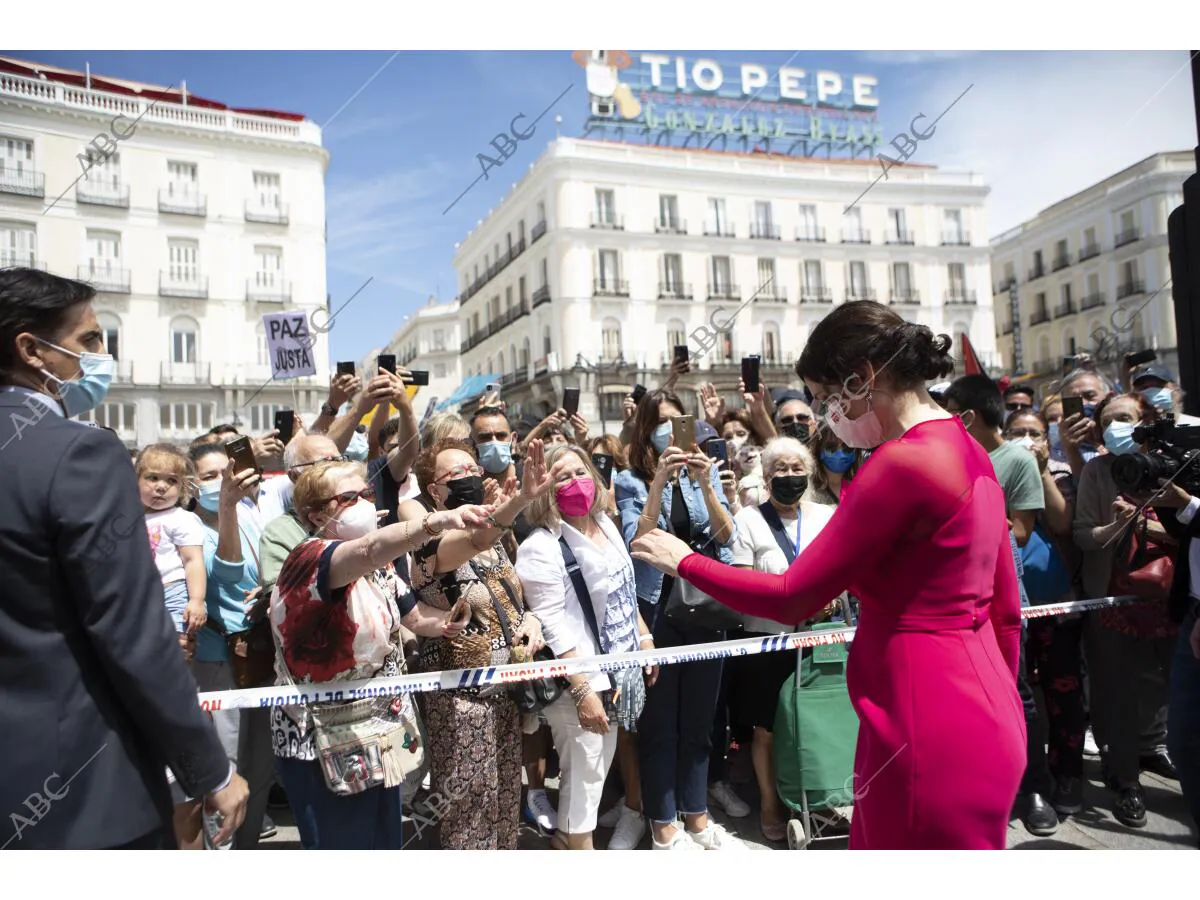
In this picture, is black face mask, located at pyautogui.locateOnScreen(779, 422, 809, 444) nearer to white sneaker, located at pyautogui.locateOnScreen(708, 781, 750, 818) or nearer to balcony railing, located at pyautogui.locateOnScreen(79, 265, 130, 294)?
white sneaker, located at pyautogui.locateOnScreen(708, 781, 750, 818)

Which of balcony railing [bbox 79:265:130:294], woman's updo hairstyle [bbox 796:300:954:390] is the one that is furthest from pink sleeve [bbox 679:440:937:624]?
balcony railing [bbox 79:265:130:294]

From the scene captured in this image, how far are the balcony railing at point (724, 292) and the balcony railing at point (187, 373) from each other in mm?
25151

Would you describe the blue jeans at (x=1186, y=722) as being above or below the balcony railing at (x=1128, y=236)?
below

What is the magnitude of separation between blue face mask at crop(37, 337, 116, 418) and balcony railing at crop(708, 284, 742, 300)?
3486cm

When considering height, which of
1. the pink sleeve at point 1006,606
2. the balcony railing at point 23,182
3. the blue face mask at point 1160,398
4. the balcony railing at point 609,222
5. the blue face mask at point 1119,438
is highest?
the balcony railing at point 609,222

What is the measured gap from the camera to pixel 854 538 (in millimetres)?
1839

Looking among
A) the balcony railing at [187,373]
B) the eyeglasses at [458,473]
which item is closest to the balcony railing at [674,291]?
the balcony railing at [187,373]

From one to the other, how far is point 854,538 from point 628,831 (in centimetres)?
272

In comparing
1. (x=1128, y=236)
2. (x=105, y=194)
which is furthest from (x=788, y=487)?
(x=105, y=194)

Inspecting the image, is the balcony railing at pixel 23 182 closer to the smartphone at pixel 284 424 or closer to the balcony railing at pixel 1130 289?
the smartphone at pixel 284 424

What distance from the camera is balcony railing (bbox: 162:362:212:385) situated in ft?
44.0

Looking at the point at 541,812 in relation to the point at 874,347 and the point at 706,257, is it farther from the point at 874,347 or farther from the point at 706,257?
the point at 706,257

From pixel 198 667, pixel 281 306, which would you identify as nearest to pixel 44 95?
pixel 198 667

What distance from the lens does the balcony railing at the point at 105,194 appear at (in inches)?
403
